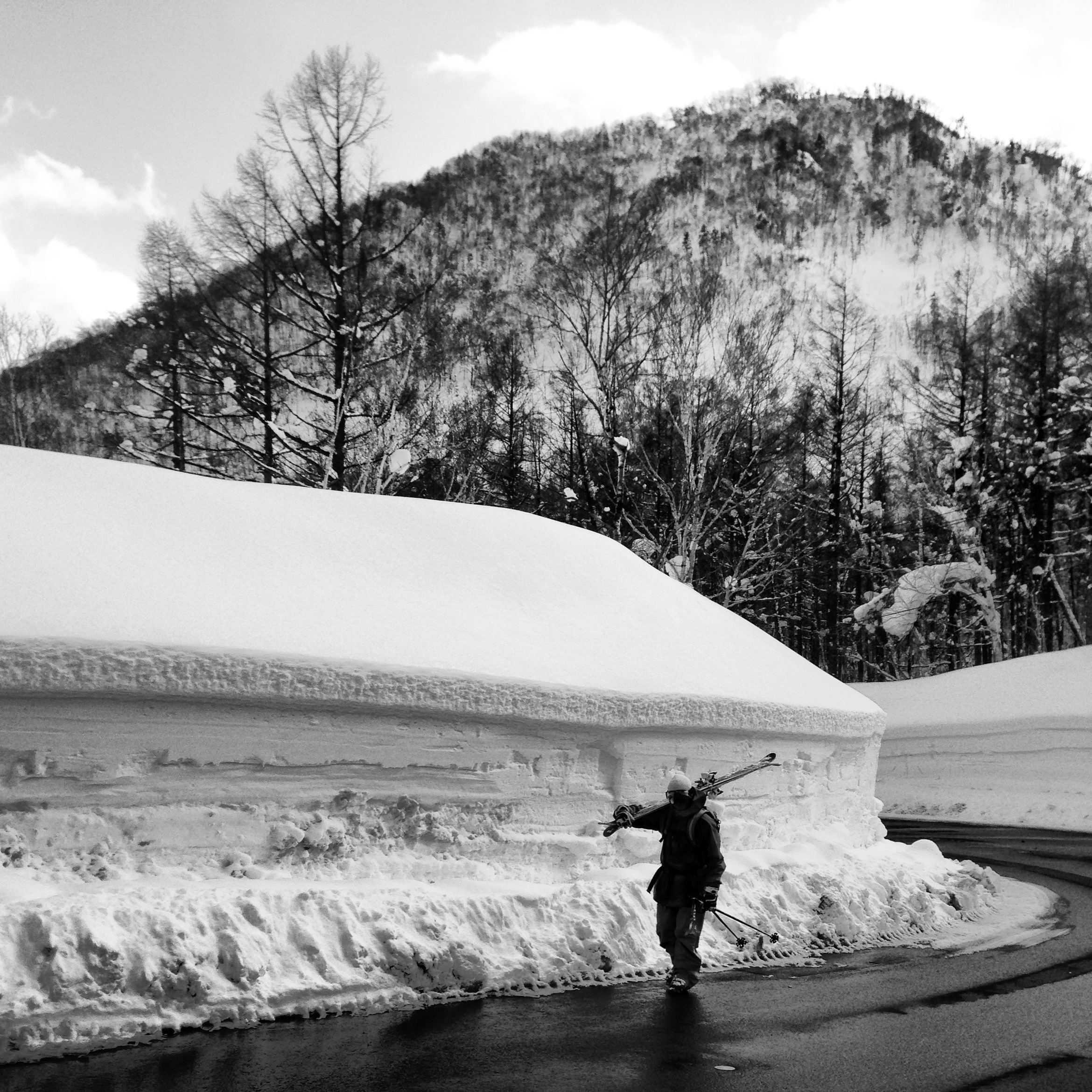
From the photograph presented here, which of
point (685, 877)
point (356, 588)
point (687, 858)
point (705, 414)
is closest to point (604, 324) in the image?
point (705, 414)

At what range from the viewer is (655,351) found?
82.9ft

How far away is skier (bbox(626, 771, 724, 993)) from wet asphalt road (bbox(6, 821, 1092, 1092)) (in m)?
0.24

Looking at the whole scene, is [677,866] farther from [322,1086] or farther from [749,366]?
[749,366]

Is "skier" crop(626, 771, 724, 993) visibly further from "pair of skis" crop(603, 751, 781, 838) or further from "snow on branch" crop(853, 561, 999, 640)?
"snow on branch" crop(853, 561, 999, 640)

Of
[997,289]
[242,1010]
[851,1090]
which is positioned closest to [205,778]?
[242,1010]

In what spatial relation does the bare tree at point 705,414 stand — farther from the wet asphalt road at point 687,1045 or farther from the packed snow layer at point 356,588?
the wet asphalt road at point 687,1045

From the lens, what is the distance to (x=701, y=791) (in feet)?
24.6

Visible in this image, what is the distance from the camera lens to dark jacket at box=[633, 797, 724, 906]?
22.9 feet

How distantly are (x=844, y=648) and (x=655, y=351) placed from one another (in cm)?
1800

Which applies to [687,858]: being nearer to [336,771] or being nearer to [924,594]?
[336,771]

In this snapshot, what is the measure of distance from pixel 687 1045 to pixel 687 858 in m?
1.60

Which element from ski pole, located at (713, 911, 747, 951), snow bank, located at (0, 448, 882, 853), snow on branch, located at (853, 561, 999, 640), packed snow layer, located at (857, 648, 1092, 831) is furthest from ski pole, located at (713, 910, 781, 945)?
snow on branch, located at (853, 561, 999, 640)

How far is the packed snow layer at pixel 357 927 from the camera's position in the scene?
5492 mm

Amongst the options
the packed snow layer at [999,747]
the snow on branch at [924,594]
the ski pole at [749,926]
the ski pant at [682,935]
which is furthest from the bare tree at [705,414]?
the ski pant at [682,935]
